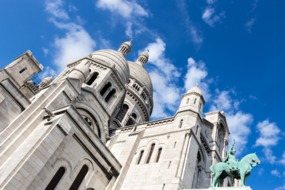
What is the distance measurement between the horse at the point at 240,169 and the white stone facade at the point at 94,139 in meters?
2.61

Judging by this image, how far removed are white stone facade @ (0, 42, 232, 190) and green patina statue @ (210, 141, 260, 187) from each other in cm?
263

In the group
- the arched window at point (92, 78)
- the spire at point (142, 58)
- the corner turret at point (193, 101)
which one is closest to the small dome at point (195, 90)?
the corner turret at point (193, 101)

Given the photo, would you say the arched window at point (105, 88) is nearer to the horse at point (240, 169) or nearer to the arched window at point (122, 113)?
the arched window at point (122, 113)

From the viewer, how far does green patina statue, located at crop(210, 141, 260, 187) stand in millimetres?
13945

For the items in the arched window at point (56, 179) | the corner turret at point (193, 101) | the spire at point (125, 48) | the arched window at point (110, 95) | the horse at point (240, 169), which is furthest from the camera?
the spire at point (125, 48)

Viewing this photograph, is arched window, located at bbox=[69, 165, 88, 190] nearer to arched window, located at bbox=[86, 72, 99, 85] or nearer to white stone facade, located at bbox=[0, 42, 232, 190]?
white stone facade, located at bbox=[0, 42, 232, 190]

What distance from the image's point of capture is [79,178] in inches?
653

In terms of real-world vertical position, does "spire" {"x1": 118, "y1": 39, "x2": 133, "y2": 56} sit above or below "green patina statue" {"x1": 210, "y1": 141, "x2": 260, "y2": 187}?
above

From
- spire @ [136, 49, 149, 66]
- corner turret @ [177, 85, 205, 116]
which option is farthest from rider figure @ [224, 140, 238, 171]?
spire @ [136, 49, 149, 66]

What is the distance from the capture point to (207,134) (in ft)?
80.2

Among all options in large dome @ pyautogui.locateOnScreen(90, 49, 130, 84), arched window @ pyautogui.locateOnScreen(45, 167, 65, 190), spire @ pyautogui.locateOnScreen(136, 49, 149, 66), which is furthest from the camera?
spire @ pyautogui.locateOnScreen(136, 49, 149, 66)

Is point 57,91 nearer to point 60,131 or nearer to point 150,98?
point 60,131

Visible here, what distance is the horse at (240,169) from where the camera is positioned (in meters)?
13.9

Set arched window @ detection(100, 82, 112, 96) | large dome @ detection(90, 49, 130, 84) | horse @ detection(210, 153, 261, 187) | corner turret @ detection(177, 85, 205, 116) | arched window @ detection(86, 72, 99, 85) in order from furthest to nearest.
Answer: large dome @ detection(90, 49, 130, 84), arched window @ detection(86, 72, 99, 85), arched window @ detection(100, 82, 112, 96), corner turret @ detection(177, 85, 205, 116), horse @ detection(210, 153, 261, 187)
